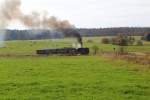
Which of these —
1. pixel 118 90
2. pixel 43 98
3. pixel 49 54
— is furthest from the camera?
pixel 49 54

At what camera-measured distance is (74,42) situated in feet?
272

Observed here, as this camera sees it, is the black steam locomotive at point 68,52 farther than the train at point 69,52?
Yes

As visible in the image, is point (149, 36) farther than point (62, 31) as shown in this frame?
Yes

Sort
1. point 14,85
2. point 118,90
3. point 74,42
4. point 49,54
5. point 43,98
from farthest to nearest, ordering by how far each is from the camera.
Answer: point 74,42, point 49,54, point 14,85, point 118,90, point 43,98

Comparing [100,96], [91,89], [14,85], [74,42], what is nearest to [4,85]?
[14,85]

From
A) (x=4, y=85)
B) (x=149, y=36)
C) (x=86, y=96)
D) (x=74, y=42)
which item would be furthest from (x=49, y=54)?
(x=149, y=36)

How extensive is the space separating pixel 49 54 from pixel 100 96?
54323 mm

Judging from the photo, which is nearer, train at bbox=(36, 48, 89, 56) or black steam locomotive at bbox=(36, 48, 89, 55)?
train at bbox=(36, 48, 89, 56)

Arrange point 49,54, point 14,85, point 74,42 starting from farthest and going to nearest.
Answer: point 74,42 < point 49,54 < point 14,85

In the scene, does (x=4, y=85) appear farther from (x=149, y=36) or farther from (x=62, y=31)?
(x=149, y=36)

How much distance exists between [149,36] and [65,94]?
13218 centimetres

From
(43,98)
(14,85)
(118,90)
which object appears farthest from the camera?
(14,85)

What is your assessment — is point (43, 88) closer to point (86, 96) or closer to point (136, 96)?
point (86, 96)

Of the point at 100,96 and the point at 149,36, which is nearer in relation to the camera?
the point at 100,96
